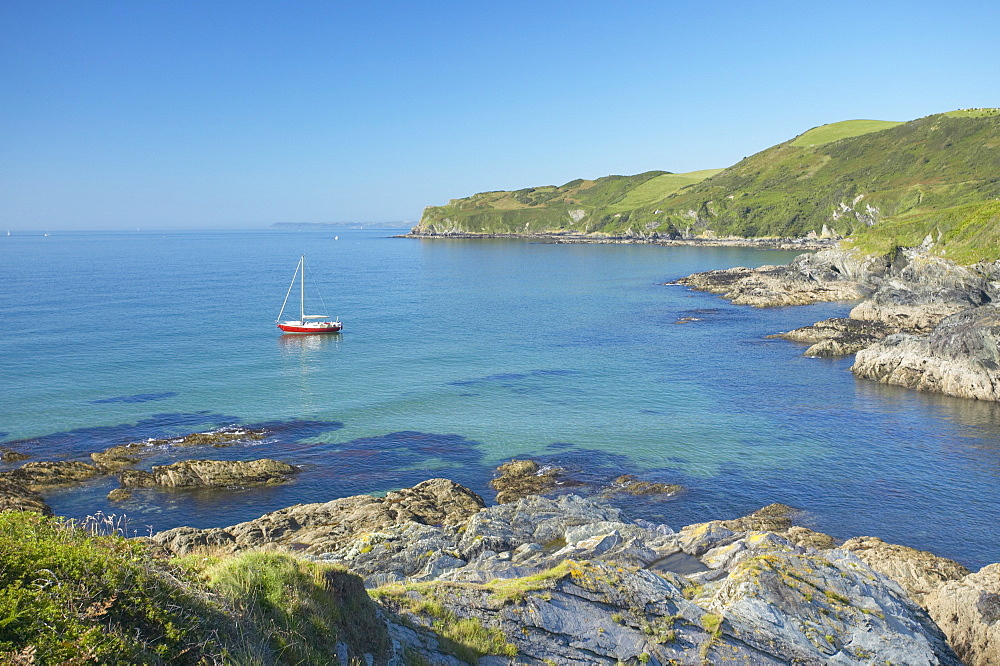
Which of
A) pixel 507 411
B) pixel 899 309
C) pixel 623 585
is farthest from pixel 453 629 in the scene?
pixel 899 309

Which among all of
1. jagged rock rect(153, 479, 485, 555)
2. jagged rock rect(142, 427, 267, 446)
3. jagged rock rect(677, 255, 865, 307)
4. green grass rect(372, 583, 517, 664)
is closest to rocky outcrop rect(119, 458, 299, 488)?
jagged rock rect(142, 427, 267, 446)

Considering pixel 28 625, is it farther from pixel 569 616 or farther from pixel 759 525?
pixel 759 525

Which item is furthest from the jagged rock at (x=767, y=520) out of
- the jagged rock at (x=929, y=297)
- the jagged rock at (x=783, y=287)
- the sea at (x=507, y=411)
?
the jagged rock at (x=783, y=287)

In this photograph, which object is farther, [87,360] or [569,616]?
[87,360]

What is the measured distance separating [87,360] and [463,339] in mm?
33841

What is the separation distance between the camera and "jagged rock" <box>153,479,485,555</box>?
24.7 metres

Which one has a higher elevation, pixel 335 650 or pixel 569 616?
pixel 335 650

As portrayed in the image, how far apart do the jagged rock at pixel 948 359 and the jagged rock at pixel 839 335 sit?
681cm

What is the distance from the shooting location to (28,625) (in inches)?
277

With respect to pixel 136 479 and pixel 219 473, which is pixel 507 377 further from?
pixel 136 479

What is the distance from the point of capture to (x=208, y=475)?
108ft

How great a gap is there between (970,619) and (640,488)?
55.1 feet

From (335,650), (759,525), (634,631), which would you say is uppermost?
(335,650)

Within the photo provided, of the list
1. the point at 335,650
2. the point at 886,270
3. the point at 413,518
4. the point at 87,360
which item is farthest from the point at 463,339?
the point at 886,270
